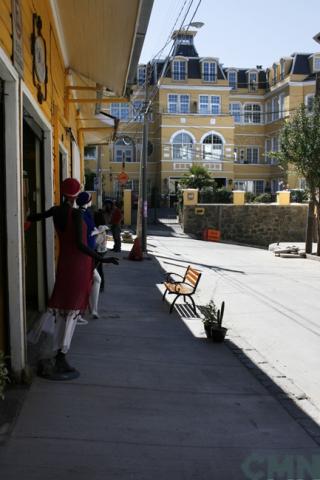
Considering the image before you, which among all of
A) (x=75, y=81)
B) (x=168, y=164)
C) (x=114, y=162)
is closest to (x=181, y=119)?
(x=168, y=164)

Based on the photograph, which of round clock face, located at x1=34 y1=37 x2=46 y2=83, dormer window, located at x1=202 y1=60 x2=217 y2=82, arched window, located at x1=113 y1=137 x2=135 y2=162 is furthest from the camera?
arched window, located at x1=113 y1=137 x2=135 y2=162

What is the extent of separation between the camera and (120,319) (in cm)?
824

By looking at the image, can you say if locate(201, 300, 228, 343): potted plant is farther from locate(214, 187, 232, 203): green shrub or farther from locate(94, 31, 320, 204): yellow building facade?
locate(94, 31, 320, 204): yellow building facade

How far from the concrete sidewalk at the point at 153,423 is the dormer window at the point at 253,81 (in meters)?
47.9

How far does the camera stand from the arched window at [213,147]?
1829 inches

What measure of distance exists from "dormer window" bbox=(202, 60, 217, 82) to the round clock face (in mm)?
41847

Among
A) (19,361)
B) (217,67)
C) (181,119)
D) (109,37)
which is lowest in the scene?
(19,361)

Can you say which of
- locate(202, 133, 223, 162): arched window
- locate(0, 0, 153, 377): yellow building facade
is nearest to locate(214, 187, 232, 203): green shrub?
locate(202, 133, 223, 162): arched window

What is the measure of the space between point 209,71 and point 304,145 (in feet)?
98.9

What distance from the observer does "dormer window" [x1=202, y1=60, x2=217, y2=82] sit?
46.4 m

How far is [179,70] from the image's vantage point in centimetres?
4631

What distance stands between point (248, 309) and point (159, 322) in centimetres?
242

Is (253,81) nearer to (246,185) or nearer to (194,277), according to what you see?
(246,185)

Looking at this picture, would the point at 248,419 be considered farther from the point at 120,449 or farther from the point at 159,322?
the point at 159,322
